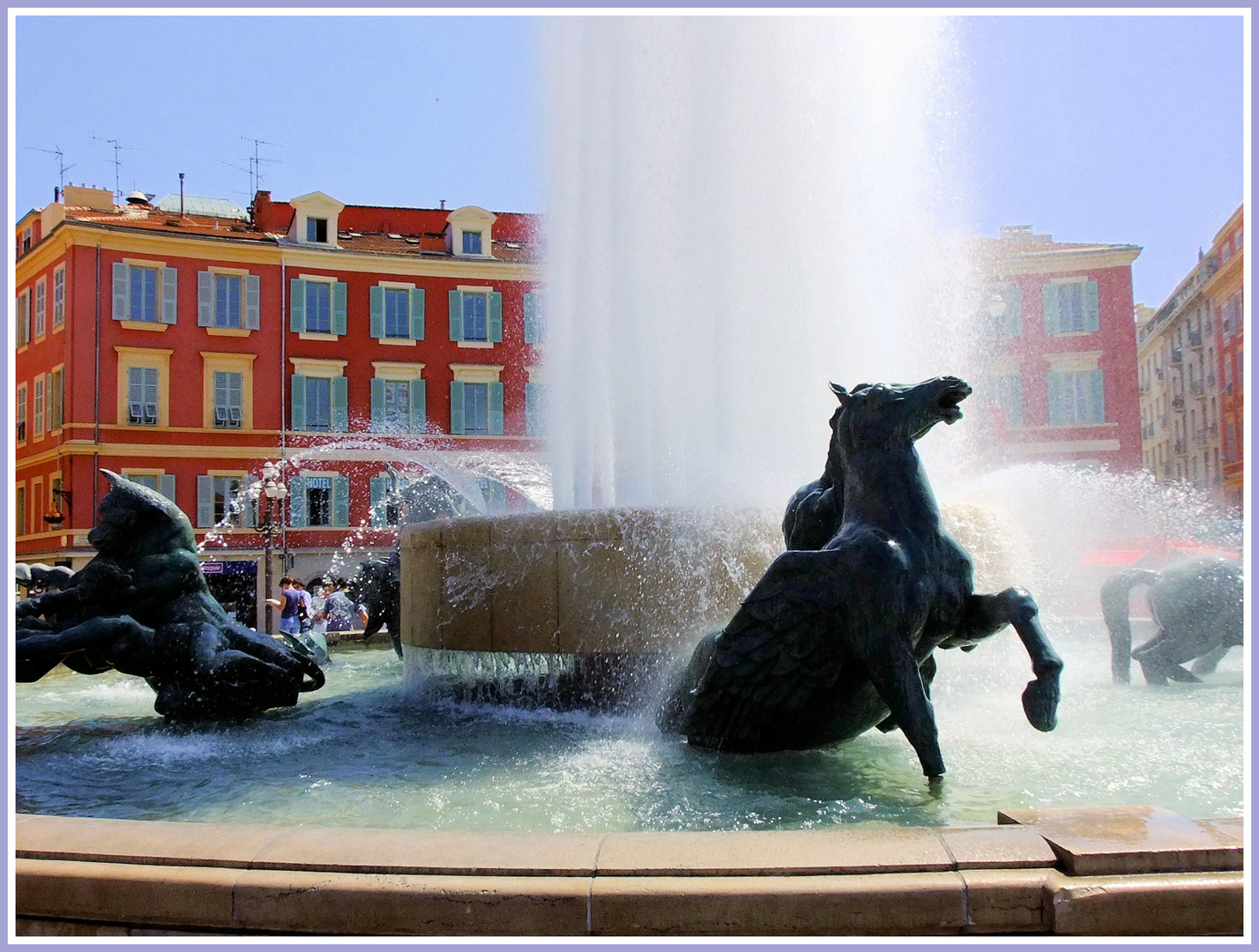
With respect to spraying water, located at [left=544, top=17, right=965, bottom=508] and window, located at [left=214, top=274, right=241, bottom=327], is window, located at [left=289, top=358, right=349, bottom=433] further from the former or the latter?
spraying water, located at [left=544, top=17, right=965, bottom=508]

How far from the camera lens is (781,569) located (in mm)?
3977

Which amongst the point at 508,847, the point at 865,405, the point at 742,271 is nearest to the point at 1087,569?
the point at 742,271

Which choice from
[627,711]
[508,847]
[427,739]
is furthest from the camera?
[627,711]

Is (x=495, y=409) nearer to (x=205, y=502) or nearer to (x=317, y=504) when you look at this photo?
(x=317, y=504)

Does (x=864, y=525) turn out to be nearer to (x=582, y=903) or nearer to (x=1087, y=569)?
(x=582, y=903)

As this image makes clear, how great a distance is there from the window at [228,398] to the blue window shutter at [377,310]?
443cm

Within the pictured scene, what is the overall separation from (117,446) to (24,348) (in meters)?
5.45

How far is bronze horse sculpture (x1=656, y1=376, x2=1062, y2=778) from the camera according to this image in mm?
3787

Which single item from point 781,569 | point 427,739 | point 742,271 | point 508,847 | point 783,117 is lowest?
point 427,739

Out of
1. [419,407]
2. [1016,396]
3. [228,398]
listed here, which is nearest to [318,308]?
[228,398]

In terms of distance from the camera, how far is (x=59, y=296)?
31.1m

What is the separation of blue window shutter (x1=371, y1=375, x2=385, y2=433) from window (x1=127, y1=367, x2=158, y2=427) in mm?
6482

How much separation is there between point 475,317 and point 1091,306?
20754mm

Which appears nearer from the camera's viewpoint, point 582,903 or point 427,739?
point 582,903
